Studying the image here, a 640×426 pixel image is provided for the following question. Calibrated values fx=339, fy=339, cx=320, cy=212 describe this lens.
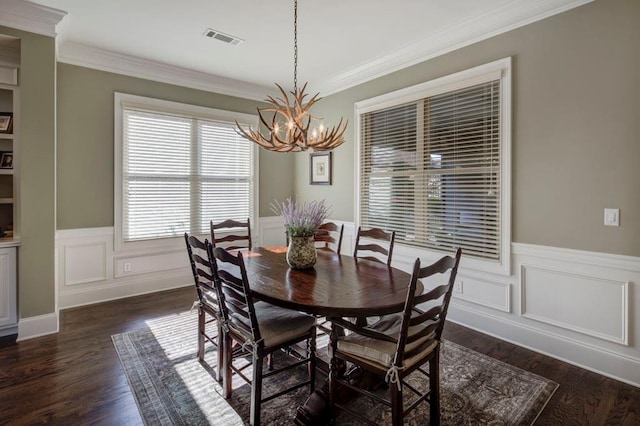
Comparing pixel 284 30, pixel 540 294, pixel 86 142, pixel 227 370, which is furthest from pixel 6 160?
pixel 540 294

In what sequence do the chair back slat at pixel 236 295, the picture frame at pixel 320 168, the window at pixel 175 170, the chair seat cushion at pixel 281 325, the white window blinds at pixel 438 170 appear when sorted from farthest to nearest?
1. the picture frame at pixel 320 168
2. the window at pixel 175 170
3. the white window blinds at pixel 438 170
4. the chair seat cushion at pixel 281 325
5. the chair back slat at pixel 236 295

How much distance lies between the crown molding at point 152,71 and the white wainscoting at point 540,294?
6.25ft

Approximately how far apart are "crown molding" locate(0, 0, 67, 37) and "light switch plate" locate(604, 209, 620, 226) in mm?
4728

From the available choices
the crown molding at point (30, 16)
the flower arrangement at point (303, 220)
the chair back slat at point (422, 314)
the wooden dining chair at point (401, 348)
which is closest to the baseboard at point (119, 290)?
the crown molding at point (30, 16)

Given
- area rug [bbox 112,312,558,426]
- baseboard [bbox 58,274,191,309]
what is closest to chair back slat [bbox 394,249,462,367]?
area rug [bbox 112,312,558,426]

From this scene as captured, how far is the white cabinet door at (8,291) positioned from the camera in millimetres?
3027

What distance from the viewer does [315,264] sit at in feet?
8.69

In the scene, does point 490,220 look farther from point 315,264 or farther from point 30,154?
point 30,154

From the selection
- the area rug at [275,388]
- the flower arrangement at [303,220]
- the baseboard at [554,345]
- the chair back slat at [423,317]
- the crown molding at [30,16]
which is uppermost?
the crown molding at [30,16]

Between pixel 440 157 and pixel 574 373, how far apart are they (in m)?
2.14

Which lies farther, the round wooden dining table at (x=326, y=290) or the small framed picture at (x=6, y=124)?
the small framed picture at (x=6, y=124)

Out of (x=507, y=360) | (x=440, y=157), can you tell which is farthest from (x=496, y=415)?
(x=440, y=157)

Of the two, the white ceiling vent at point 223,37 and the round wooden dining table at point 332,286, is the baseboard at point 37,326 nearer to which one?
the round wooden dining table at point 332,286

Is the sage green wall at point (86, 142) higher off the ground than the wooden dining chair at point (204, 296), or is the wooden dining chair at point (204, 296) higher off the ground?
the sage green wall at point (86, 142)
